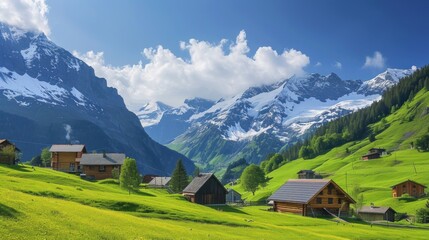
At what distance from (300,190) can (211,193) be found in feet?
82.6

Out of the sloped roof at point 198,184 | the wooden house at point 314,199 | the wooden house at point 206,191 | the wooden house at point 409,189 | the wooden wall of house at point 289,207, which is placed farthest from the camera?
the wooden house at point 409,189

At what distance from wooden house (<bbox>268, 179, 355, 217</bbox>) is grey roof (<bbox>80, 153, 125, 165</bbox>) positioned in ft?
223

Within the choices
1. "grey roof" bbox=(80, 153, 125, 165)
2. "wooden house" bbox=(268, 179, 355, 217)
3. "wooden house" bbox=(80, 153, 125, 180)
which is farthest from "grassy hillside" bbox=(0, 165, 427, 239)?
"grey roof" bbox=(80, 153, 125, 165)

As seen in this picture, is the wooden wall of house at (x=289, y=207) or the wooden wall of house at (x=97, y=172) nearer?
the wooden wall of house at (x=289, y=207)

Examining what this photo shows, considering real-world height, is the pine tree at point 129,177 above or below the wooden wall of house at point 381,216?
above

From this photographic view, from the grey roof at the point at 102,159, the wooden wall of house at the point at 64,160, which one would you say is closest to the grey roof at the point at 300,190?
the grey roof at the point at 102,159

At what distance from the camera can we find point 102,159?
153750 millimetres

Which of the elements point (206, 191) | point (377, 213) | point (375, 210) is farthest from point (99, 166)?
point (377, 213)

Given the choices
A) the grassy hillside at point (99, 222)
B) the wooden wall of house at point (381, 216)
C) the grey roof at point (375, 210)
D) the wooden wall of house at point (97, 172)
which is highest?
the wooden wall of house at point (97, 172)

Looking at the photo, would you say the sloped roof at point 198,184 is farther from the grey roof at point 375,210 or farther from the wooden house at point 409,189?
the wooden house at point 409,189

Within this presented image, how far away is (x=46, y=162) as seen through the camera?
191 metres

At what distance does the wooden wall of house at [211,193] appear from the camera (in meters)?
114

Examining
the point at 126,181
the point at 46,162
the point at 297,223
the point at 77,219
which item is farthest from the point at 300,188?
the point at 46,162

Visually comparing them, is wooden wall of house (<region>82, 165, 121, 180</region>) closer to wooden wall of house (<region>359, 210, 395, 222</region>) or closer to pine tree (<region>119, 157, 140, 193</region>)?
pine tree (<region>119, 157, 140, 193</region>)
